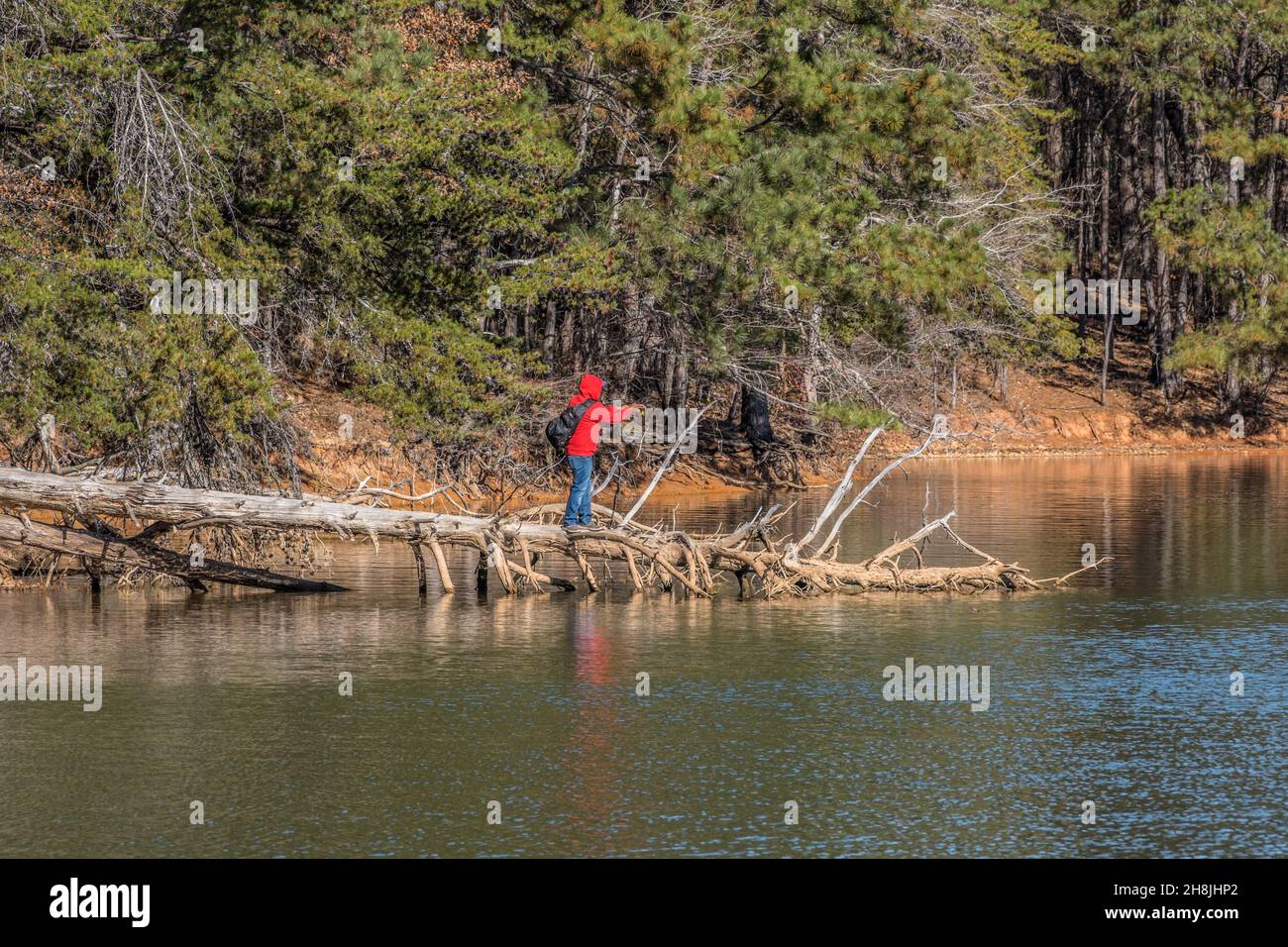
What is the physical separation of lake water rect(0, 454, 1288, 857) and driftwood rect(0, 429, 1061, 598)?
0.36 meters

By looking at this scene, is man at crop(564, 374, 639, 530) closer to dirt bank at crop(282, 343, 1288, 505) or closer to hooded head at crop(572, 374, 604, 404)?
hooded head at crop(572, 374, 604, 404)

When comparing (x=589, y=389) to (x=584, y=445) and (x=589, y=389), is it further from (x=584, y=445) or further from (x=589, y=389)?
(x=584, y=445)

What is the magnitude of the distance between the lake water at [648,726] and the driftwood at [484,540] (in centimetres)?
36

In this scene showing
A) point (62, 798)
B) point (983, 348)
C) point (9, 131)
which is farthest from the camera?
point (983, 348)

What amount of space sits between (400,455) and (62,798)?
22.4 m

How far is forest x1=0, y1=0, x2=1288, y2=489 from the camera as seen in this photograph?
67.2 ft

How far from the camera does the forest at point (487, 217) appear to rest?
20.5 m

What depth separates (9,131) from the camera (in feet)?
69.2

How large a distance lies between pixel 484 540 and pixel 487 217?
6.32 metres

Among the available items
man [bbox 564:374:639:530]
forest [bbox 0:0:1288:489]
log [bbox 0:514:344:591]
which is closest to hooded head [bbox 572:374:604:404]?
man [bbox 564:374:639:530]

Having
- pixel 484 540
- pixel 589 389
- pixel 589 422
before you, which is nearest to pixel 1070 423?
pixel 589 422

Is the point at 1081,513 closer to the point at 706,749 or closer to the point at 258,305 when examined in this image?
the point at 258,305

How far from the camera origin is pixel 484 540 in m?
19.5
